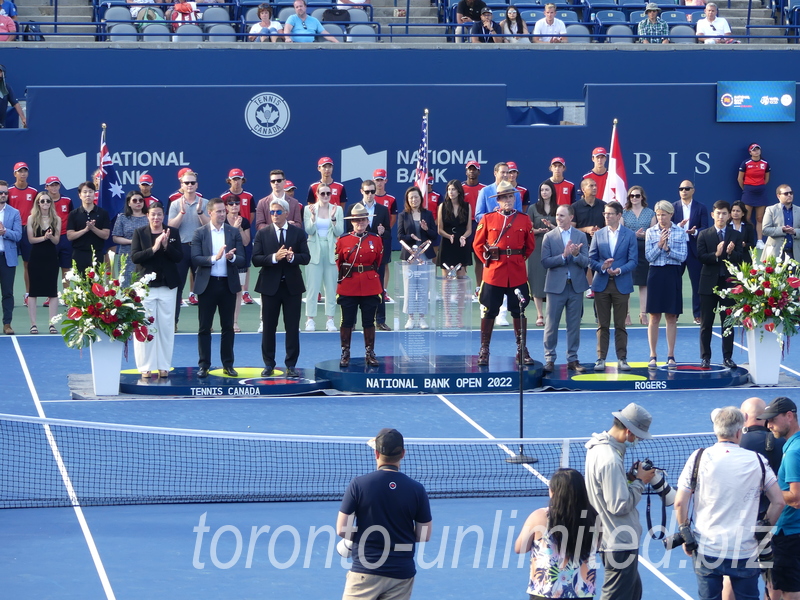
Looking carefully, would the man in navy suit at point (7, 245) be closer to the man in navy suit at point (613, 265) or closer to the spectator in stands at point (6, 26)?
the spectator in stands at point (6, 26)

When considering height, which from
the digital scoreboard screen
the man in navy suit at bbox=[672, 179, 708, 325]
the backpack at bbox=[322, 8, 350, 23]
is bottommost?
the man in navy suit at bbox=[672, 179, 708, 325]

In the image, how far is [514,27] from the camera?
84.3 feet

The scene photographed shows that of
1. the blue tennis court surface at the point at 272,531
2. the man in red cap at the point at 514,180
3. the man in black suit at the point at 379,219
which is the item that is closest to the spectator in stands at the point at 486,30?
the man in red cap at the point at 514,180

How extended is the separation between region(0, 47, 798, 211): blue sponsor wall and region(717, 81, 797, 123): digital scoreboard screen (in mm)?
174

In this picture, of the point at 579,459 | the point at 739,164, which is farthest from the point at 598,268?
the point at 739,164

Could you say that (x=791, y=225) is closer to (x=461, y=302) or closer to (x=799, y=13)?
(x=461, y=302)

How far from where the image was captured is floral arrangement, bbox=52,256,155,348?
47.6ft

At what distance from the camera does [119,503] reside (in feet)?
35.8

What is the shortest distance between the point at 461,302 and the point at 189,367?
11.8 ft

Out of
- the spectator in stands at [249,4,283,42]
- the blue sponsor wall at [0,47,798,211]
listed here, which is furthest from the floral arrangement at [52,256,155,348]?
the spectator in stands at [249,4,283,42]

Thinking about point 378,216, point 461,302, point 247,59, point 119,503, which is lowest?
point 119,503

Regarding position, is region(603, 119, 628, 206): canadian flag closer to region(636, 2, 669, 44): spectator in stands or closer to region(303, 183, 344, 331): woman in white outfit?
region(303, 183, 344, 331): woman in white outfit

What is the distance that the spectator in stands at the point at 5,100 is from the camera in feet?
Answer: 74.3

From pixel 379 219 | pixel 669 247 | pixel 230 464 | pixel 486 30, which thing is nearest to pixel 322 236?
pixel 379 219
